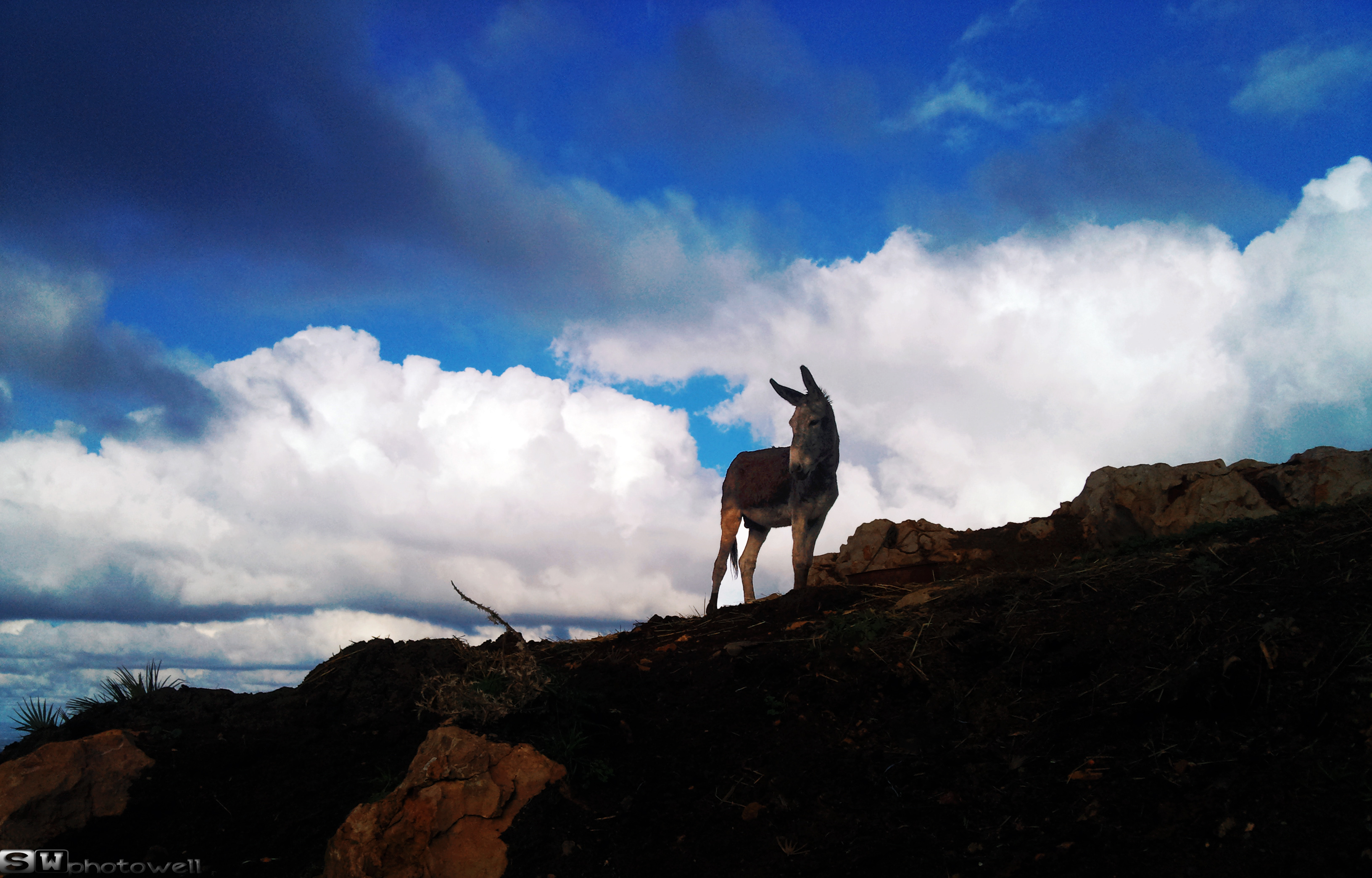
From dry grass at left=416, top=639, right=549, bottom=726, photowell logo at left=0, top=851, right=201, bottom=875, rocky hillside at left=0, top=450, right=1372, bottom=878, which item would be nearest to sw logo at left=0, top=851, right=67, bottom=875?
photowell logo at left=0, top=851, right=201, bottom=875

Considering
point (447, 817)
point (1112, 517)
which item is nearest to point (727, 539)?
point (1112, 517)

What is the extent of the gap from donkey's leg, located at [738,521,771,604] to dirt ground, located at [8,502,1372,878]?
19.9 ft

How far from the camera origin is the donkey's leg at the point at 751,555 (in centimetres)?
1279

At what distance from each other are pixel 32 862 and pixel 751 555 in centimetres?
998

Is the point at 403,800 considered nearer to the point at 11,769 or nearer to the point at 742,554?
the point at 11,769

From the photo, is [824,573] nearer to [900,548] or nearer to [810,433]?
[900,548]

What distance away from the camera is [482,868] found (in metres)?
4.14

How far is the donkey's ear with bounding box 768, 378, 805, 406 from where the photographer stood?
11477 mm

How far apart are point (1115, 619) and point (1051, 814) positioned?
5.79 feet

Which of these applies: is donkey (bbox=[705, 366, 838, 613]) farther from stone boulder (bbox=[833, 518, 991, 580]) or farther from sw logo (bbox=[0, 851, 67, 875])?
sw logo (bbox=[0, 851, 67, 875])

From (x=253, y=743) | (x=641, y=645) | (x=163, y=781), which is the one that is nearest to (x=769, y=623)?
(x=641, y=645)

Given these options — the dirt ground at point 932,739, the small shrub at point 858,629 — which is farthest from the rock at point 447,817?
the small shrub at point 858,629

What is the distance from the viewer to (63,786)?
194 inches

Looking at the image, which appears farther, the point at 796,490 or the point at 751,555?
the point at 751,555
